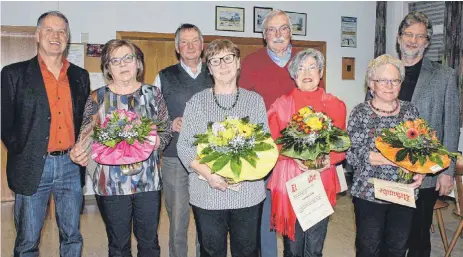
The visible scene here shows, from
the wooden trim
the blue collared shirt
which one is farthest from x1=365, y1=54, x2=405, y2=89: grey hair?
the wooden trim

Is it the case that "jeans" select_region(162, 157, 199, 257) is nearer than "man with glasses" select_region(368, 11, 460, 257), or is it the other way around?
"man with glasses" select_region(368, 11, 460, 257)

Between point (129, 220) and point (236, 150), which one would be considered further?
point (129, 220)

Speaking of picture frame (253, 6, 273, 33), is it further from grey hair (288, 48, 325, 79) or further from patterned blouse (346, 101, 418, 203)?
patterned blouse (346, 101, 418, 203)

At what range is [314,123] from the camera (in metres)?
2.22

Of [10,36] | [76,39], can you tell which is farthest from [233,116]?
[10,36]

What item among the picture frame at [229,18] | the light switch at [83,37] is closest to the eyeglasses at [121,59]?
the light switch at [83,37]

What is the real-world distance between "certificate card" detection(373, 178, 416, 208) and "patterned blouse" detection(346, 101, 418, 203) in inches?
2.7

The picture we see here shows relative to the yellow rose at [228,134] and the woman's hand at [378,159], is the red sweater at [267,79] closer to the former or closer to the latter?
the woman's hand at [378,159]

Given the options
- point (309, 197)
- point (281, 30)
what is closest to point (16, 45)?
point (281, 30)

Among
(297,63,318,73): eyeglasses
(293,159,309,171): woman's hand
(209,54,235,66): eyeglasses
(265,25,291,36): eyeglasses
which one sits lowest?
(293,159,309,171): woman's hand

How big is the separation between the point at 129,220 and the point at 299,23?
480 centimetres

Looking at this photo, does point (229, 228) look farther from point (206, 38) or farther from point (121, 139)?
point (206, 38)

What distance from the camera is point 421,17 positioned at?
2715mm

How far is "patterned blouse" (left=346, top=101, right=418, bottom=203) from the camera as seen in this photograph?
7.91ft
